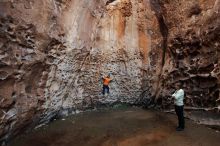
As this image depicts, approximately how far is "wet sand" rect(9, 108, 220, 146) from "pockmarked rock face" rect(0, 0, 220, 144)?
549 millimetres

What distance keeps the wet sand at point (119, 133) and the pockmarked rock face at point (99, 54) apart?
0.55 metres

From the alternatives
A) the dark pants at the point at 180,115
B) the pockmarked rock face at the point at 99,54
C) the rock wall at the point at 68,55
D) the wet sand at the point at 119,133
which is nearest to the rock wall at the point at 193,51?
the pockmarked rock face at the point at 99,54

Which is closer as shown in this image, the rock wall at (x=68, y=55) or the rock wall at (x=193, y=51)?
the rock wall at (x=68, y=55)

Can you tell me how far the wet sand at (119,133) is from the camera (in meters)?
9.05

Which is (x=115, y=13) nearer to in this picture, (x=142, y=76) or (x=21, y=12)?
(x=142, y=76)

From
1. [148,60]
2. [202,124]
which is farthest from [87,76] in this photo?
[202,124]

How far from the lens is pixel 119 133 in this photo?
9.88 meters

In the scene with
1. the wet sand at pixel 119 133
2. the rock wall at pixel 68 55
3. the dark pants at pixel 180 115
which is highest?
the rock wall at pixel 68 55

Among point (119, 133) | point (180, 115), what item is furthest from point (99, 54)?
point (180, 115)

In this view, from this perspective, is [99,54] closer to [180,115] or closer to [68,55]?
[68,55]

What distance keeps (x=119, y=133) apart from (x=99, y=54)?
395cm

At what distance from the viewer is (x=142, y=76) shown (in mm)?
13367

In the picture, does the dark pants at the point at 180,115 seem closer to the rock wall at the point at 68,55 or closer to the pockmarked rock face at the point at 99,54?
the pockmarked rock face at the point at 99,54

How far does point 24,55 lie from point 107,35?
4.59 meters
